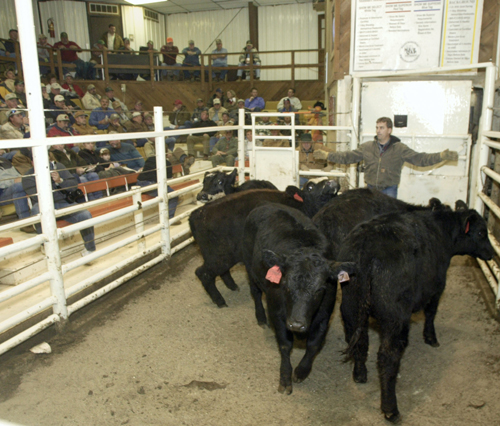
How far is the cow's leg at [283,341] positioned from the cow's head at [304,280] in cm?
34

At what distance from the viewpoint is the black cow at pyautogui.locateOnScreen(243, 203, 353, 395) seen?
3021 millimetres

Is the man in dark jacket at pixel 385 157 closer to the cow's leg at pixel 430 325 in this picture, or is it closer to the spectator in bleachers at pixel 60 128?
the cow's leg at pixel 430 325

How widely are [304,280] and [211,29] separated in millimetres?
22499

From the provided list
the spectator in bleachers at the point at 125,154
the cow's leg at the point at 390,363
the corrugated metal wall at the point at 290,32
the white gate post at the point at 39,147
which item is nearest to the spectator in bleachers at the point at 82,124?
the spectator in bleachers at the point at 125,154

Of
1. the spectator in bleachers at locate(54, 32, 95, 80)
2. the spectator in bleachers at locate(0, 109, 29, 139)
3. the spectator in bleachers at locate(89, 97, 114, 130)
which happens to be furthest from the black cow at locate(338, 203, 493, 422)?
the spectator in bleachers at locate(54, 32, 95, 80)

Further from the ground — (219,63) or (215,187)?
(219,63)

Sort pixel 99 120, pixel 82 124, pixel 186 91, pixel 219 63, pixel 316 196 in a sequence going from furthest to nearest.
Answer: pixel 219 63 → pixel 186 91 → pixel 99 120 → pixel 82 124 → pixel 316 196

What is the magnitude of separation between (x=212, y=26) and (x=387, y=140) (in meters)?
19.6

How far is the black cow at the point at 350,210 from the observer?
14.4 ft

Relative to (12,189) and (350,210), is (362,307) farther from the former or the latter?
(12,189)

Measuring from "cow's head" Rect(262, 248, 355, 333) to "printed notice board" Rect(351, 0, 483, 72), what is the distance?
6278 millimetres

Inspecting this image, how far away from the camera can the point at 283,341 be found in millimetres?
3447

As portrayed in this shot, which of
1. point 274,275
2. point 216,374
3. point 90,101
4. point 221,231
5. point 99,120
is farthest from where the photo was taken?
point 90,101

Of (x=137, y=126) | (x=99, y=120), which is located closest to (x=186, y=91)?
(x=99, y=120)
